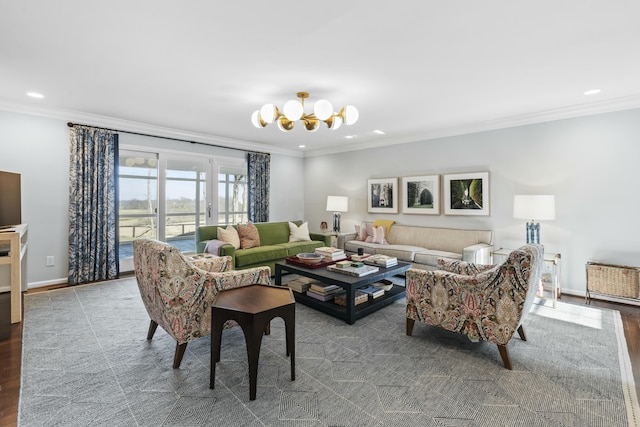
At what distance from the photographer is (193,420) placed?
172cm

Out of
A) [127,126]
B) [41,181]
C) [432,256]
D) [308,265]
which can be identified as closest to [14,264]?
[41,181]

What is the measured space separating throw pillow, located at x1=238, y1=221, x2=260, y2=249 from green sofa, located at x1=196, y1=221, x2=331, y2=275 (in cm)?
10

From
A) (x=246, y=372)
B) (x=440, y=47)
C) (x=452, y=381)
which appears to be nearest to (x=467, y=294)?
(x=452, y=381)

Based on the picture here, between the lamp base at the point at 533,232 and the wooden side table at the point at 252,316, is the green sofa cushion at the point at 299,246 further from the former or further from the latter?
the lamp base at the point at 533,232

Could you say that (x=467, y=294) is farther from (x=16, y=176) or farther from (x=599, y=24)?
(x=16, y=176)

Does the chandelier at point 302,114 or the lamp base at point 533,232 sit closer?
the chandelier at point 302,114

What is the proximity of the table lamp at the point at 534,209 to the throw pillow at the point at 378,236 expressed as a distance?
2.09 meters

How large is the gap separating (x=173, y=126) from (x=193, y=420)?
4.61 m

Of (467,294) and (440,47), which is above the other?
(440,47)

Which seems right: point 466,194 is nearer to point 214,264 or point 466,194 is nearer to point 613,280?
point 613,280

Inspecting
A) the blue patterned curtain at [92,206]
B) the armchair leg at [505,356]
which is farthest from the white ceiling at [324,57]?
the armchair leg at [505,356]

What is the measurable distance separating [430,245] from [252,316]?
401 centimetres

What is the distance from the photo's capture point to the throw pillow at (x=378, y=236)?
5.41 m

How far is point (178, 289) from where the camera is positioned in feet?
7.17
